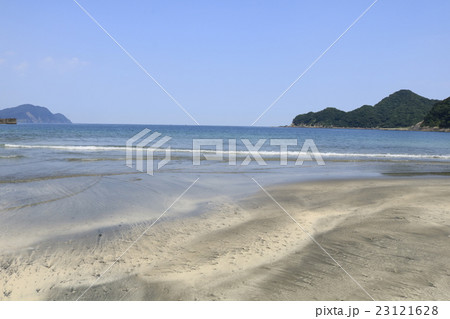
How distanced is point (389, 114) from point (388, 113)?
2.63 m

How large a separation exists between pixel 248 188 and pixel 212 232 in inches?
170

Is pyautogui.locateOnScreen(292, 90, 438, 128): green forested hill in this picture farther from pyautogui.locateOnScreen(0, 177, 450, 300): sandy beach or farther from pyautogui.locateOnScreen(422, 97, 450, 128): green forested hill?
pyautogui.locateOnScreen(0, 177, 450, 300): sandy beach

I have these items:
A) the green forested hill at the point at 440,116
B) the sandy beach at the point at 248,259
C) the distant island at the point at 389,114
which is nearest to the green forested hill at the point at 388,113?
the distant island at the point at 389,114

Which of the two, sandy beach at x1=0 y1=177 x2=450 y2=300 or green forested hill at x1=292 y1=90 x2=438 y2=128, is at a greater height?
green forested hill at x1=292 y1=90 x2=438 y2=128

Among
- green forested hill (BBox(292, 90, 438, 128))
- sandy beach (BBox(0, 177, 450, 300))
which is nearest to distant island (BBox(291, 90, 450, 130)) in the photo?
green forested hill (BBox(292, 90, 438, 128))

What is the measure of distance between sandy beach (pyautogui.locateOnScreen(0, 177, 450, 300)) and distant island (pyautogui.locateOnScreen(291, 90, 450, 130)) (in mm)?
130208

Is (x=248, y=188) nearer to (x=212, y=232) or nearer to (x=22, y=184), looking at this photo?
(x=212, y=232)

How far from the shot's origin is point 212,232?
5496 millimetres

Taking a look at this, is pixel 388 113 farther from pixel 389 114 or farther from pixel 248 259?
pixel 248 259

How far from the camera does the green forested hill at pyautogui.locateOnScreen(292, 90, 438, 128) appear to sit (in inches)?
5719

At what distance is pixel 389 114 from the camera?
157m

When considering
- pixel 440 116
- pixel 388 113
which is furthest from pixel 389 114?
pixel 440 116
